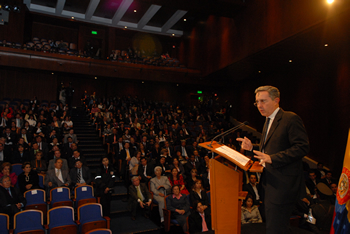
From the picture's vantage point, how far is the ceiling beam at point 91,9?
1197 centimetres

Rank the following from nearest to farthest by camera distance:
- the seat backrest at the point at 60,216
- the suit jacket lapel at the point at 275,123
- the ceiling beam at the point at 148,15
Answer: the suit jacket lapel at the point at 275,123, the seat backrest at the point at 60,216, the ceiling beam at the point at 148,15

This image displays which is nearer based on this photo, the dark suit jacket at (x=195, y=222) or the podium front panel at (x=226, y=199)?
the podium front panel at (x=226, y=199)

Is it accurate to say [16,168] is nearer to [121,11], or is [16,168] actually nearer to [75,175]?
[75,175]

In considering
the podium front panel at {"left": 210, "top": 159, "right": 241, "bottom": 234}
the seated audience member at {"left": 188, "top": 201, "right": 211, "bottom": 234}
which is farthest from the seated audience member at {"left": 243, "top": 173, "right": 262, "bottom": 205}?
the podium front panel at {"left": 210, "top": 159, "right": 241, "bottom": 234}

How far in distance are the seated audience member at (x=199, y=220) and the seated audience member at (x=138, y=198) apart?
0.90m

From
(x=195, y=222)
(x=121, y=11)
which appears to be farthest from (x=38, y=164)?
(x=121, y=11)

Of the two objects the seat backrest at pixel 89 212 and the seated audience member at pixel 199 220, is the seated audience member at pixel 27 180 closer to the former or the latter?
the seat backrest at pixel 89 212

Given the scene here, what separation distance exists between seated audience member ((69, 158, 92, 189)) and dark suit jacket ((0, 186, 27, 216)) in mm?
1130

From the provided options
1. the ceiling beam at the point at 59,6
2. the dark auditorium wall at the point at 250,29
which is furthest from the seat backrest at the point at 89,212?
the ceiling beam at the point at 59,6

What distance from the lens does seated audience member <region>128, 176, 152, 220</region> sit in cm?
438

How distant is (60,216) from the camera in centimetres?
337

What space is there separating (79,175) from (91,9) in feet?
34.1

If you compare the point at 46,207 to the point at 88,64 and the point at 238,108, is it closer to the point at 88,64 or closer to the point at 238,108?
the point at 88,64

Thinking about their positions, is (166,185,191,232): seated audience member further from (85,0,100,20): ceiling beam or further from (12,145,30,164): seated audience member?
(85,0,100,20): ceiling beam
